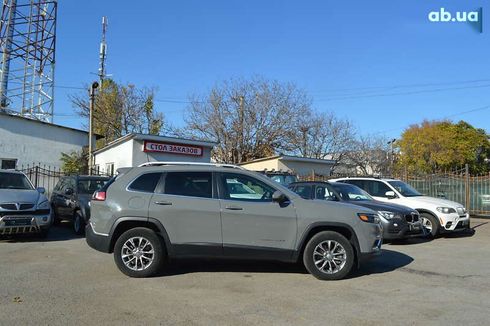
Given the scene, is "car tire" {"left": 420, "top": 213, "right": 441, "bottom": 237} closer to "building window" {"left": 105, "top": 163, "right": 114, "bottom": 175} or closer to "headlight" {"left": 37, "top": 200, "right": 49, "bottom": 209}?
"headlight" {"left": 37, "top": 200, "right": 49, "bottom": 209}

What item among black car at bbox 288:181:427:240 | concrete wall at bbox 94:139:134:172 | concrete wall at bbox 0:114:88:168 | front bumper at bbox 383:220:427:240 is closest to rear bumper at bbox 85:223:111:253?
black car at bbox 288:181:427:240

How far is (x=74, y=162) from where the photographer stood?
81.8ft

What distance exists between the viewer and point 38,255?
941cm

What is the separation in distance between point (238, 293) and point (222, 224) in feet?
4.00

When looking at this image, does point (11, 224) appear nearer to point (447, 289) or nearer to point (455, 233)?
point (447, 289)

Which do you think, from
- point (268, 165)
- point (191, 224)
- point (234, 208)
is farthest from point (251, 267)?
point (268, 165)

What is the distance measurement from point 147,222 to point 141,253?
19.2 inches

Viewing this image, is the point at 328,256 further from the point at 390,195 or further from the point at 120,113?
the point at 120,113

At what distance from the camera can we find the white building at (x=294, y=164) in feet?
84.2

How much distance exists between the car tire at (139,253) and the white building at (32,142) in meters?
18.1

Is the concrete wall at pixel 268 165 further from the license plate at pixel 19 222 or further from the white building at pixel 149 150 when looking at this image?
the license plate at pixel 19 222

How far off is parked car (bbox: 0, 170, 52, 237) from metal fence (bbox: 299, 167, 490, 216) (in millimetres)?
14271

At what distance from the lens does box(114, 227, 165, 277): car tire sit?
24.1ft

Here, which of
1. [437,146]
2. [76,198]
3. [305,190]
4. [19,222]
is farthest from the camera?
[437,146]
